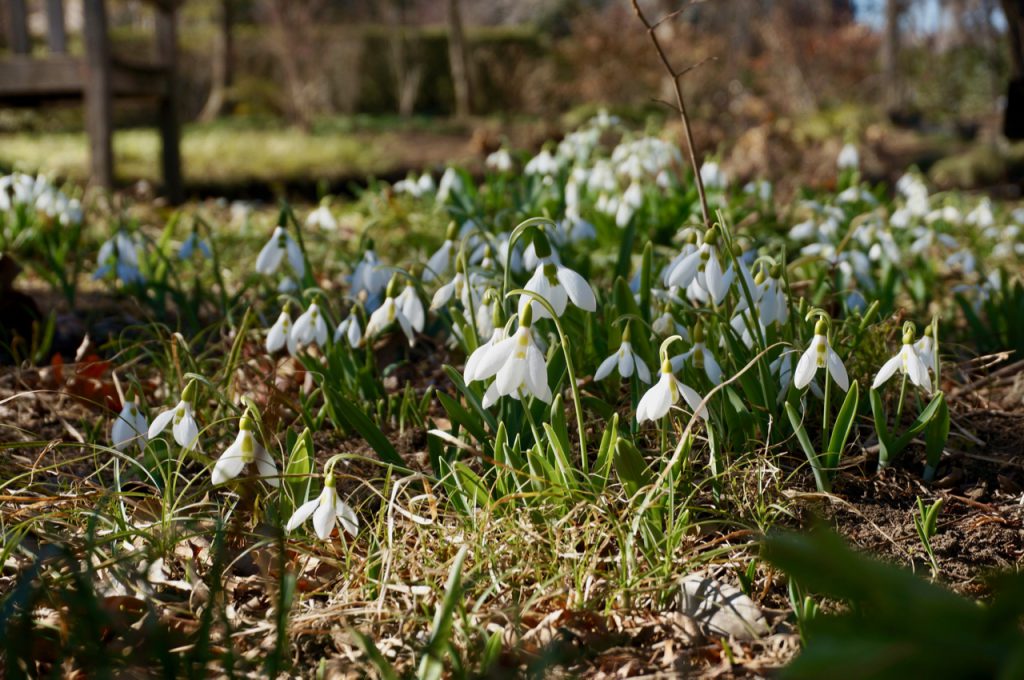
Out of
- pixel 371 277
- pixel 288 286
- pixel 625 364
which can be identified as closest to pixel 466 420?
pixel 625 364

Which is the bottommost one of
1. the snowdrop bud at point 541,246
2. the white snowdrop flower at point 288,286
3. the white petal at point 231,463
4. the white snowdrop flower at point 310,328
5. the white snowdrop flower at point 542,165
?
the white petal at point 231,463

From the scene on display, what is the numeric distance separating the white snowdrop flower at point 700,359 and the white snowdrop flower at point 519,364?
0.36 metres

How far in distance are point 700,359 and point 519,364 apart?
1.56 feet

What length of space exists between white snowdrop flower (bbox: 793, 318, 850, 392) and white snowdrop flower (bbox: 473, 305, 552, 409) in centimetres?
47

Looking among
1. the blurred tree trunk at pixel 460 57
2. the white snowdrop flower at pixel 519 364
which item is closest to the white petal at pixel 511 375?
the white snowdrop flower at pixel 519 364

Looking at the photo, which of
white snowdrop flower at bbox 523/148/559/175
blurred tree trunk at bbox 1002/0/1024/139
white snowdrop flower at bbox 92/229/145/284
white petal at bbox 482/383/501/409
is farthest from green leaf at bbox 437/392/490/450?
blurred tree trunk at bbox 1002/0/1024/139

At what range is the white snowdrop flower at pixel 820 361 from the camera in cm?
173

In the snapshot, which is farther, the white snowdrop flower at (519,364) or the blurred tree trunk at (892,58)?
the blurred tree trunk at (892,58)

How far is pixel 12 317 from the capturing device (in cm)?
299

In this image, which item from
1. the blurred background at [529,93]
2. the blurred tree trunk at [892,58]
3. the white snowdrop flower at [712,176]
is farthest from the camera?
the blurred tree trunk at [892,58]

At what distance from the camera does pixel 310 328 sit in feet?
7.30

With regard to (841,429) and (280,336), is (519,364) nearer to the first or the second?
(841,429)

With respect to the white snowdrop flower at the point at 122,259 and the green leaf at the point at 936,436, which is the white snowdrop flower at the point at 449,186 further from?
the green leaf at the point at 936,436

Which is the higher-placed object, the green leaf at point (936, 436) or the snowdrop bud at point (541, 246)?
the snowdrop bud at point (541, 246)
